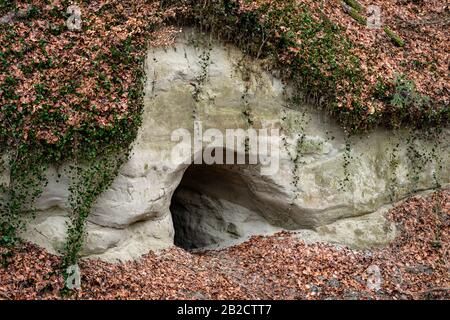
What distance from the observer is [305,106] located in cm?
1182

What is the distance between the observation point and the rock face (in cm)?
1020

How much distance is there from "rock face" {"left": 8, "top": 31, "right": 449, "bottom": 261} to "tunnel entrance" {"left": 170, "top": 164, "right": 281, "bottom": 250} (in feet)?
0.10

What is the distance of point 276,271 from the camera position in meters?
10.8

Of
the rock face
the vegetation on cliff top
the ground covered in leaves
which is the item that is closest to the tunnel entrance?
the rock face

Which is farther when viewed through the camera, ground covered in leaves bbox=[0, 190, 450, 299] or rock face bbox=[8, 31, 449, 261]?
rock face bbox=[8, 31, 449, 261]

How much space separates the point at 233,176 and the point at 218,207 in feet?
3.96

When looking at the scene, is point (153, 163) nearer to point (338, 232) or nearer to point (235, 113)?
point (235, 113)

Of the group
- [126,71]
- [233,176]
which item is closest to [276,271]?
[233,176]

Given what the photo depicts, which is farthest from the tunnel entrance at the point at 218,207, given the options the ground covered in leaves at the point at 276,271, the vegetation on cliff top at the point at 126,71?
the vegetation on cliff top at the point at 126,71

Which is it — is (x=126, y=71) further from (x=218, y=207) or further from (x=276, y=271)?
(x=276, y=271)

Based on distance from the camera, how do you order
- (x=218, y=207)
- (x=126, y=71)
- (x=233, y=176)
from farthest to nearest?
1. (x=218, y=207)
2. (x=233, y=176)
3. (x=126, y=71)

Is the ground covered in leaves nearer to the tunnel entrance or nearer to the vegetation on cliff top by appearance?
the tunnel entrance

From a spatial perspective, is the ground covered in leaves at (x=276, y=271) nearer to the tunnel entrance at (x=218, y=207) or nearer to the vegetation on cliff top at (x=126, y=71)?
the tunnel entrance at (x=218, y=207)
